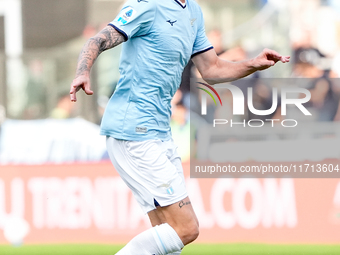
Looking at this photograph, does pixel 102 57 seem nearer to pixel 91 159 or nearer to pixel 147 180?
pixel 91 159

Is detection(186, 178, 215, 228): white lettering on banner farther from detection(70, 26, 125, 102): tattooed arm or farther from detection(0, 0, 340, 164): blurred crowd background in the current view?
detection(70, 26, 125, 102): tattooed arm

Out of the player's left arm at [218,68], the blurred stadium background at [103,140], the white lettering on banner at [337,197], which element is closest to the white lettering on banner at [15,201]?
the blurred stadium background at [103,140]

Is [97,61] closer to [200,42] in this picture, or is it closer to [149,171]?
[200,42]

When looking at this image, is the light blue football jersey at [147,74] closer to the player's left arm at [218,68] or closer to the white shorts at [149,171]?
the white shorts at [149,171]

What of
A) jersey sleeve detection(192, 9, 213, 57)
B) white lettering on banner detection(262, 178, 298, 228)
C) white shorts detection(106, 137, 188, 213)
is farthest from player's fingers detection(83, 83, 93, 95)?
white lettering on banner detection(262, 178, 298, 228)

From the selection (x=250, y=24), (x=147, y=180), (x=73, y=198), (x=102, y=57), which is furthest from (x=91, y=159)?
(x=147, y=180)

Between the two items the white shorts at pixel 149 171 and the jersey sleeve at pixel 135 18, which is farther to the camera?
the white shorts at pixel 149 171

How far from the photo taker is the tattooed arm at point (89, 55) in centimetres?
296

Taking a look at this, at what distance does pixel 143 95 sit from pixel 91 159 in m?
3.75

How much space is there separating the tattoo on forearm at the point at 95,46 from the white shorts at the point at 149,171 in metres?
0.57

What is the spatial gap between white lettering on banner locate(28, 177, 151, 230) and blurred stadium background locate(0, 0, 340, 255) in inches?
0.4

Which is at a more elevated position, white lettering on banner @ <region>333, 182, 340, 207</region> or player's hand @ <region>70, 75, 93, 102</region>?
player's hand @ <region>70, 75, 93, 102</region>

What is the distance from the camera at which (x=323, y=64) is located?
23.4ft

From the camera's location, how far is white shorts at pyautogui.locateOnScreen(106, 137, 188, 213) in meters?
3.34
